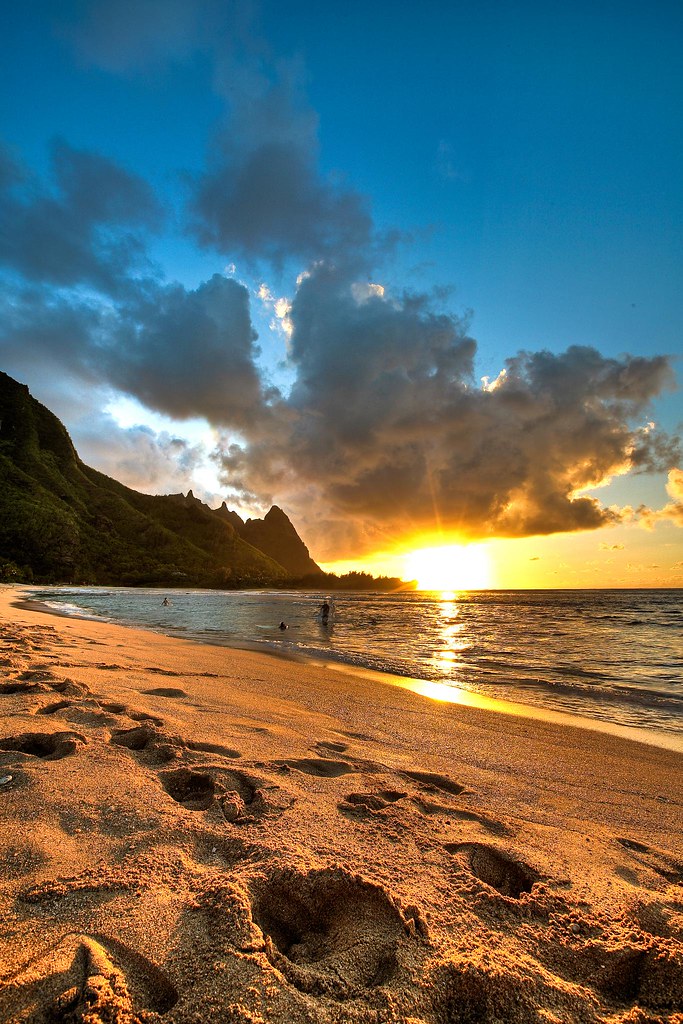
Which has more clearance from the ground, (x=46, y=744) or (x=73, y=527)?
(x=73, y=527)

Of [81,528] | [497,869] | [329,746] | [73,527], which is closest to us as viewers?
[497,869]

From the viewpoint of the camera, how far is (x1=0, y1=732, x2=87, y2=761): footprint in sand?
127 inches

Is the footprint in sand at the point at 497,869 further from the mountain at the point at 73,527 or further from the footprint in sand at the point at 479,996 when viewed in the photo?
the mountain at the point at 73,527

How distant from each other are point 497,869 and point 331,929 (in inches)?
39.4

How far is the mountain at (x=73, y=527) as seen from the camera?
70062mm

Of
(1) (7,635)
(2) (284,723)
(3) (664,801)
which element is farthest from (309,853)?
(1) (7,635)

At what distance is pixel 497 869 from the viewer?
232 centimetres

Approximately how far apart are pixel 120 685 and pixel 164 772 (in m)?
3.15

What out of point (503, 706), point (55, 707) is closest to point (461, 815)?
point (55, 707)

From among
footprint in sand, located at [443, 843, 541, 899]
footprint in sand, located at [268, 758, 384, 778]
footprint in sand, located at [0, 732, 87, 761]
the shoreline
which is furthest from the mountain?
footprint in sand, located at [443, 843, 541, 899]

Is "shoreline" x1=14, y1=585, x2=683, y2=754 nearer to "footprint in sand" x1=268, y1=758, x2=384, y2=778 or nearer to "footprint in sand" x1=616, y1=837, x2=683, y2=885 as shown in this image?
"footprint in sand" x1=616, y1=837, x2=683, y2=885

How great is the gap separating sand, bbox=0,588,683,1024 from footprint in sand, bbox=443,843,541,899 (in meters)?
0.01

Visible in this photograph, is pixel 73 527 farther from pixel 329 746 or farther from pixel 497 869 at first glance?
pixel 497 869

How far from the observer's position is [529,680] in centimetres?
977
